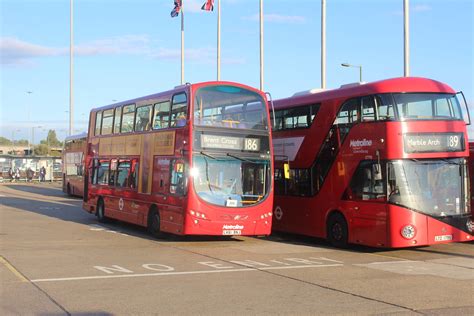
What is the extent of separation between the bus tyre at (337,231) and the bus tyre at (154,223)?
4.87 metres

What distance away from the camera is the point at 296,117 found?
17.7 meters

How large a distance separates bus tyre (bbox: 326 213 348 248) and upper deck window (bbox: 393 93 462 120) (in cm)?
330

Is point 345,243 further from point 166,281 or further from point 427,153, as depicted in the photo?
point 166,281

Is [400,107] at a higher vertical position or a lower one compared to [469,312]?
higher

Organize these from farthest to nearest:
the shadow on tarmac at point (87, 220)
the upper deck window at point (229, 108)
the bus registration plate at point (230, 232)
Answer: the shadow on tarmac at point (87, 220) → the upper deck window at point (229, 108) → the bus registration plate at point (230, 232)

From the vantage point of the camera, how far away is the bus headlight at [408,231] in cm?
1355

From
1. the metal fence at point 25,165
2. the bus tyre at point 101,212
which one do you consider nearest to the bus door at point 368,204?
the bus tyre at point 101,212

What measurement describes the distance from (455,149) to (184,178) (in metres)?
6.89

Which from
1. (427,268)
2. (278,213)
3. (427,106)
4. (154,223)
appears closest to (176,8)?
(278,213)

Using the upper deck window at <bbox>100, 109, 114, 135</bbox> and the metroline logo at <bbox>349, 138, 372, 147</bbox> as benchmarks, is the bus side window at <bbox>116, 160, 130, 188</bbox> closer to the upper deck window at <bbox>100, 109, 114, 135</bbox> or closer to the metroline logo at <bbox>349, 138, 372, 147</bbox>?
the upper deck window at <bbox>100, 109, 114, 135</bbox>

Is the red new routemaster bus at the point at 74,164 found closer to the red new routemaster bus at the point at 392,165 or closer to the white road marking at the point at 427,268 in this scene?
the red new routemaster bus at the point at 392,165

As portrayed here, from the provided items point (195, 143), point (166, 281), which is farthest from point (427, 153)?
point (166, 281)

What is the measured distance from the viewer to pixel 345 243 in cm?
1527

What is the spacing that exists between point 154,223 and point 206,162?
3172 millimetres
